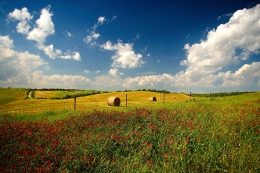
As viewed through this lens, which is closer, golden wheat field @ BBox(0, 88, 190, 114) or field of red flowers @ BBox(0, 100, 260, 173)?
field of red flowers @ BBox(0, 100, 260, 173)

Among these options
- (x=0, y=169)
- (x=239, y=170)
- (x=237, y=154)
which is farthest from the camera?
(x=237, y=154)

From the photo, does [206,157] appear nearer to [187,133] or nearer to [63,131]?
[187,133]

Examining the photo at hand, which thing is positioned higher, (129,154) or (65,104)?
(129,154)

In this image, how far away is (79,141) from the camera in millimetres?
6766

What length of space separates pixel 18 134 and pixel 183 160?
23.7 feet

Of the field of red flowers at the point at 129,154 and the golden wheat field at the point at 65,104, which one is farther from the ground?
the field of red flowers at the point at 129,154

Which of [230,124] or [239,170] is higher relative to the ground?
[230,124]

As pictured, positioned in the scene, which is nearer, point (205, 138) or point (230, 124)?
point (205, 138)

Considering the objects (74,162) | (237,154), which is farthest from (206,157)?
(74,162)

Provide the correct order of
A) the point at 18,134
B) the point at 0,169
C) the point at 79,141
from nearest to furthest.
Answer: the point at 0,169
the point at 79,141
the point at 18,134

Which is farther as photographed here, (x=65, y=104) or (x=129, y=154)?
(x=65, y=104)

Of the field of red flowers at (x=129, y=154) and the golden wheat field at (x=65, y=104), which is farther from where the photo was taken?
the golden wheat field at (x=65, y=104)

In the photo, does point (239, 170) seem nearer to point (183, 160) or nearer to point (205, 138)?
point (183, 160)

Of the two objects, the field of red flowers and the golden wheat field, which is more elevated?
the field of red flowers
